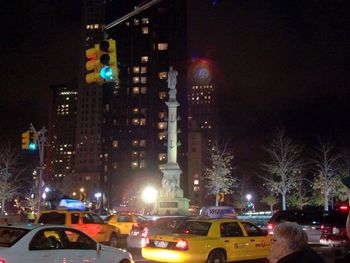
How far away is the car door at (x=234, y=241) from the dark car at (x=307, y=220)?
655cm

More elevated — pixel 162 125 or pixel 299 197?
pixel 162 125

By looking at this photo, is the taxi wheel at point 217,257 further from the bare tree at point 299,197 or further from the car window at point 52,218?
the bare tree at point 299,197

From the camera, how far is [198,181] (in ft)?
436

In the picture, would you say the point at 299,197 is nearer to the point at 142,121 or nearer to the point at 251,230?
the point at 251,230

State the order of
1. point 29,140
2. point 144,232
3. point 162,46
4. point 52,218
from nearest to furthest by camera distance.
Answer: point 52,218
point 144,232
point 29,140
point 162,46

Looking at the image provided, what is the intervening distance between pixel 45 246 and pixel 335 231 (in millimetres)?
13234

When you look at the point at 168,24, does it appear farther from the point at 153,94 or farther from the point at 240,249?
the point at 240,249

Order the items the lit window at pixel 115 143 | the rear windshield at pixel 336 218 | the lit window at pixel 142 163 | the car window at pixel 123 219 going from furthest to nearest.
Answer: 1. the lit window at pixel 115 143
2. the lit window at pixel 142 163
3. the car window at pixel 123 219
4. the rear windshield at pixel 336 218

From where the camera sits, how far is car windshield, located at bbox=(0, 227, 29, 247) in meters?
9.30

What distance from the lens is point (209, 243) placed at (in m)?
13.3

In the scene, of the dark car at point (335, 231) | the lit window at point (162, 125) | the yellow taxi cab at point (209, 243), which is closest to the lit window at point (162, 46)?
the lit window at point (162, 125)

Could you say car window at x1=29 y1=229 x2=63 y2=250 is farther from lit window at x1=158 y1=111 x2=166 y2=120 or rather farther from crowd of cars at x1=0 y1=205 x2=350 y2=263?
lit window at x1=158 y1=111 x2=166 y2=120

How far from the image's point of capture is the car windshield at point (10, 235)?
9.30 m

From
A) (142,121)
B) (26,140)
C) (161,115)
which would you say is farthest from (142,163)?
(26,140)
